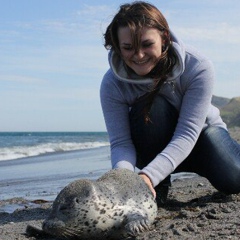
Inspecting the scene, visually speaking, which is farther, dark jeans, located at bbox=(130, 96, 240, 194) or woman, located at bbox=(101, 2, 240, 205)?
dark jeans, located at bbox=(130, 96, 240, 194)

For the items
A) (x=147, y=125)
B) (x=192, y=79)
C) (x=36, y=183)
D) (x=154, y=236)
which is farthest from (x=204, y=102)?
(x=36, y=183)

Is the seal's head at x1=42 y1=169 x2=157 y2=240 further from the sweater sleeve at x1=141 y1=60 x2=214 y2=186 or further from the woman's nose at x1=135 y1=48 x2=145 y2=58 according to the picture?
the woman's nose at x1=135 y1=48 x2=145 y2=58

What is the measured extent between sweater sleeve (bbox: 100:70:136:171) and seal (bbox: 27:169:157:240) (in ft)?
3.22

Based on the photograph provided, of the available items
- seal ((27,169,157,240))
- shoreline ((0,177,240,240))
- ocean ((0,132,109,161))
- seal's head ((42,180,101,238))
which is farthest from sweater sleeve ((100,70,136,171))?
ocean ((0,132,109,161))

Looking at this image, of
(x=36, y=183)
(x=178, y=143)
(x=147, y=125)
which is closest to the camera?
(x=178, y=143)

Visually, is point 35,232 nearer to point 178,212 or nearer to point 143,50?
point 178,212

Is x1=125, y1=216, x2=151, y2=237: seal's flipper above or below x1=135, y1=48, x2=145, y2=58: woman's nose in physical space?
below

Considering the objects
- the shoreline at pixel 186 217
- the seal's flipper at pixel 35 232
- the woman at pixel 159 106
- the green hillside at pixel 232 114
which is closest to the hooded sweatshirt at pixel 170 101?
the woman at pixel 159 106

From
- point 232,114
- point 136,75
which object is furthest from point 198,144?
point 232,114

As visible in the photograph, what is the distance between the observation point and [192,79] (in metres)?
4.52

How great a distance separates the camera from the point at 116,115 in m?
4.76

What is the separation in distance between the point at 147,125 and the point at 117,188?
1072 mm

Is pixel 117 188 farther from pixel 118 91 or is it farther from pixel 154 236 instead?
pixel 118 91

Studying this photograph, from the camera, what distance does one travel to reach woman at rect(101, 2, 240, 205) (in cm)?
421
